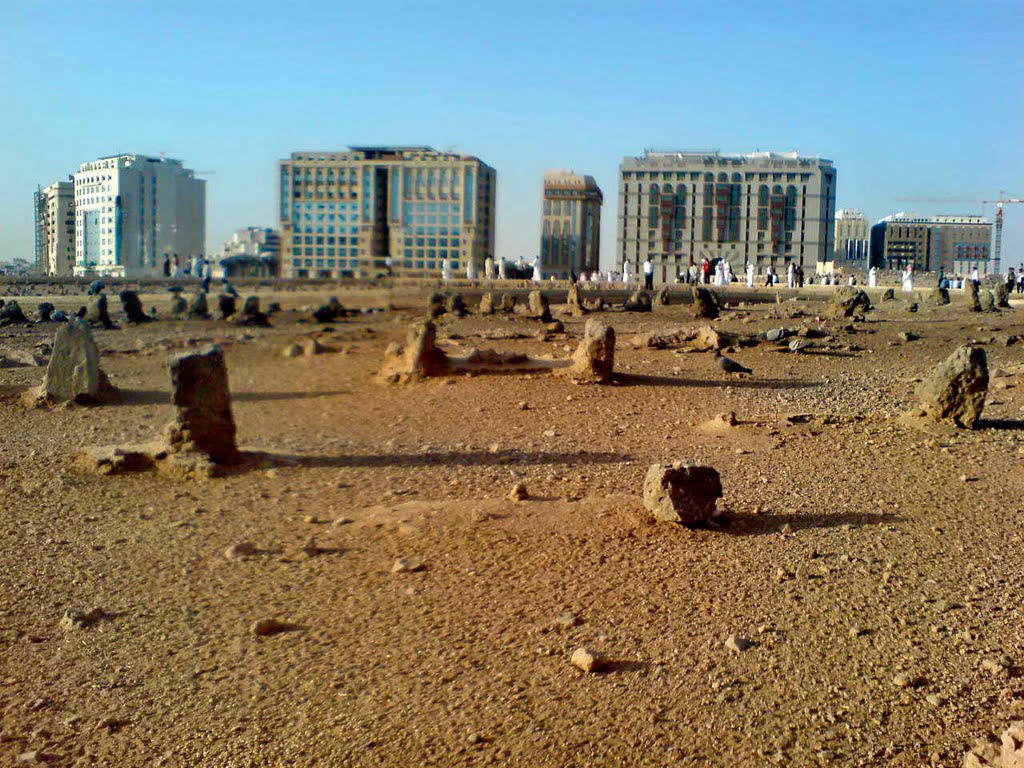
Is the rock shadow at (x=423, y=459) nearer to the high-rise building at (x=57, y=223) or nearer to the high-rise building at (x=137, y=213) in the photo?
the high-rise building at (x=137, y=213)

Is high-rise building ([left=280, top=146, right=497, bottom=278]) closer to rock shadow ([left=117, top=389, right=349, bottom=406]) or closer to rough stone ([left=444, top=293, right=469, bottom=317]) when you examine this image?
rough stone ([left=444, top=293, right=469, bottom=317])

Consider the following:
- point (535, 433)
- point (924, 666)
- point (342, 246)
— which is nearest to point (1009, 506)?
point (924, 666)

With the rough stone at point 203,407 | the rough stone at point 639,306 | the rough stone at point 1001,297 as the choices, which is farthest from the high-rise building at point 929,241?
the rough stone at point 203,407

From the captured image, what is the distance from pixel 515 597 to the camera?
4.96 meters

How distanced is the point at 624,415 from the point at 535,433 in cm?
134

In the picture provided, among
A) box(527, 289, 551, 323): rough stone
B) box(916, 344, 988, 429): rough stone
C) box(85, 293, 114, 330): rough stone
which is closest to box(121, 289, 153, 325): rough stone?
box(85, 293, 114, 330): rough stone

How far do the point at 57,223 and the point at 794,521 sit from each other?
21094mm

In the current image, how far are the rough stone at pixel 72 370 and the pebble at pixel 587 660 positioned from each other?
8.32 metres

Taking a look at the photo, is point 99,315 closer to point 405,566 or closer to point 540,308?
point 540,308

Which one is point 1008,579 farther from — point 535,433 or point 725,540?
point 535,433

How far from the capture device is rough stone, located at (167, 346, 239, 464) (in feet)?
26.2

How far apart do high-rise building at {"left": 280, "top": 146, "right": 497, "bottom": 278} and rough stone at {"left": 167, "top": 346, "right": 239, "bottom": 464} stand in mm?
9556

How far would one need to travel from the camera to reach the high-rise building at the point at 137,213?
17.8 metres

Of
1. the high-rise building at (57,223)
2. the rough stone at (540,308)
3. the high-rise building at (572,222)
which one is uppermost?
the high-rise building at (572,222)
